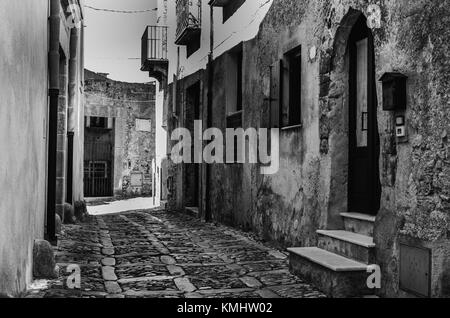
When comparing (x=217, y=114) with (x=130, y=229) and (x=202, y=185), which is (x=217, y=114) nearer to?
(x=202, y=185)

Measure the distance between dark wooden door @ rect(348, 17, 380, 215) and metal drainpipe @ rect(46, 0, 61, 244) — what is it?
3.89 meters

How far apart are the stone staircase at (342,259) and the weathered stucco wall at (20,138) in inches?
110

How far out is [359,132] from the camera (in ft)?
20.2

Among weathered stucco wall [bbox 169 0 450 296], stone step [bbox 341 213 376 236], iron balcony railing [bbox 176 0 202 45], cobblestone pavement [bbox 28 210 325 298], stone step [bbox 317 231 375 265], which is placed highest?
iron balcony railing [bbox 176 0 202 45]

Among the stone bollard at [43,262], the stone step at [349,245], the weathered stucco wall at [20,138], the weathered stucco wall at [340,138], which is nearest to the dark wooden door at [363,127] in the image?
the weathered stucco wall at [340,138]

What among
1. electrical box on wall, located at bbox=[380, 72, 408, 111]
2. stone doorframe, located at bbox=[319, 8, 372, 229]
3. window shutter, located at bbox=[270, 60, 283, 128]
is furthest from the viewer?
window shutter, located at bbox=[270, 60, 283, 128]

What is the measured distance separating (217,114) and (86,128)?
15499 millimetres

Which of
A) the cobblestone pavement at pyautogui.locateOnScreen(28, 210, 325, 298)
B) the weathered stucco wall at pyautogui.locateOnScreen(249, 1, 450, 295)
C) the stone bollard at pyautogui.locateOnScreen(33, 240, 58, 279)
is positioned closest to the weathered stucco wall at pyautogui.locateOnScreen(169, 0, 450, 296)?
the weathered stucco wall at pyautogui.locateOnScreen(249, 1, 450, 295)

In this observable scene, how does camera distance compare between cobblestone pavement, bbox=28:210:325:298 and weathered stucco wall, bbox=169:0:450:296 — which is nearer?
weathered stucco wall, bbox=169:0:450:296

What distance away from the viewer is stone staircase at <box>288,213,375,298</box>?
480cm

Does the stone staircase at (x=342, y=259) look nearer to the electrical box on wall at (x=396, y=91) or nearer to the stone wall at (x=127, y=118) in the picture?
the electrical box on wall at (x=396, y=91)

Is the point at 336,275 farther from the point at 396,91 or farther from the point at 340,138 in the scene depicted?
the point at 340,138

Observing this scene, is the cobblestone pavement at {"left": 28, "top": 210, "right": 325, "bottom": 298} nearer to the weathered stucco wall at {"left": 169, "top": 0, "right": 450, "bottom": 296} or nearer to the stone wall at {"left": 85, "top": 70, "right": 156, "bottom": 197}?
the weathered stucco wall at {"left": 169, "top": 0, "right": 450, "bottom": 296}

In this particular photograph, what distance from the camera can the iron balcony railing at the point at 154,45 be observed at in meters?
19.2
